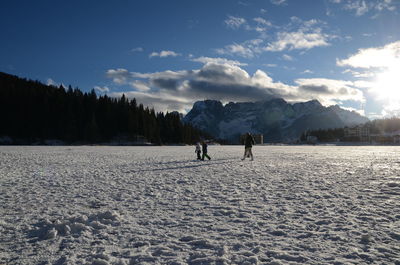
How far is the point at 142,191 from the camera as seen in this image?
10.1 metres

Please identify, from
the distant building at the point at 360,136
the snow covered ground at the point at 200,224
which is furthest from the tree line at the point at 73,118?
the distant building at the point at 360,136

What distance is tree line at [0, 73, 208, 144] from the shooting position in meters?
95.4

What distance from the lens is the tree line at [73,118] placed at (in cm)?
9538

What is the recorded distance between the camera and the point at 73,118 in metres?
103

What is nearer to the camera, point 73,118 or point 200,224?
point 200,224

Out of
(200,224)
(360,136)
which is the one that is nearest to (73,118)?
(200,224)

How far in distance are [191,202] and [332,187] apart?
249 inches

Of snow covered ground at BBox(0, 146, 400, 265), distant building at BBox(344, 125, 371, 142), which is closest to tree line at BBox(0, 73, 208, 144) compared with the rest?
snow covered ground at BBox(0, 146, 400, 265)

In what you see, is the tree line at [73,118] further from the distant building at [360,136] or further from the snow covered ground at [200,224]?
the distant building at [360,136]

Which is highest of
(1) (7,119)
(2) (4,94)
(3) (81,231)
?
(2) (4,94)

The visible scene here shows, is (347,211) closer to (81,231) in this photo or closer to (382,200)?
(382,200)

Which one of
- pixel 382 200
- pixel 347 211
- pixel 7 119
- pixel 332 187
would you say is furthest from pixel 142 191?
pixel 7 119

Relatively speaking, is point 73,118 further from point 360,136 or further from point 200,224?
point 360,136

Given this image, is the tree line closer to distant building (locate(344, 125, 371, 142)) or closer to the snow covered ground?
the snow covered ground
